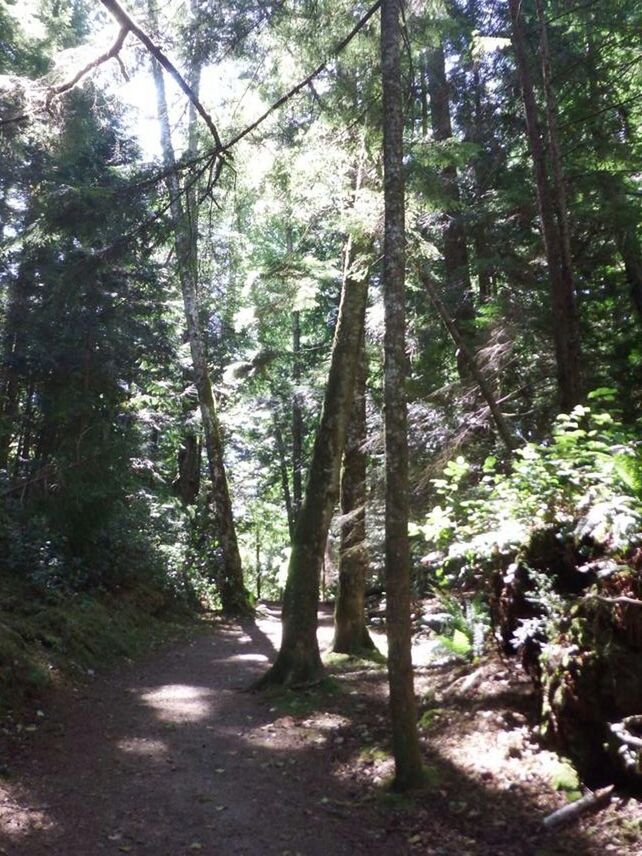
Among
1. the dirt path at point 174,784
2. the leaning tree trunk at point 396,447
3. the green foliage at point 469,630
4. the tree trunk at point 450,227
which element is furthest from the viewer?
the tree trunk at point 450,227

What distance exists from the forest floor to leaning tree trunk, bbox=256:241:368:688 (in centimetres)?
45

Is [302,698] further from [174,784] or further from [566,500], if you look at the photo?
[566,500]

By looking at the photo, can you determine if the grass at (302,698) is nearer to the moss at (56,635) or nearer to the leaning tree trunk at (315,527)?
the leaning tree trunk at (315,527)

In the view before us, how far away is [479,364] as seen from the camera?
36.0 feet

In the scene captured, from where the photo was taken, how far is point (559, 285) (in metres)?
9.10

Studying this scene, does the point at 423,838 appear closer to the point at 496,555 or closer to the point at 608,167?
the point at 496,555

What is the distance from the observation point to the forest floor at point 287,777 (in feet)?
15.8

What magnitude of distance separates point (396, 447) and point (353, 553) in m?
4.54

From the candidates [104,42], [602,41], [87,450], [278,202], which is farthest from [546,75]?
[87,450]

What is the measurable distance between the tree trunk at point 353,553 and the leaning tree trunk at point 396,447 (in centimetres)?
402

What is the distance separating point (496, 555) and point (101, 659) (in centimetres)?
590

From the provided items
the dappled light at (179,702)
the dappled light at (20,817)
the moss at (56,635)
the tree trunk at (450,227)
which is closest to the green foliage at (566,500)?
the dappled light at (179,702)

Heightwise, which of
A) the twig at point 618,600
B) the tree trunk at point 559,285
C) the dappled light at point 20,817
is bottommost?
the dappled light at point 20,817

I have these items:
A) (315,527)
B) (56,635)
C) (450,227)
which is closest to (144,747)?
(56,635)
